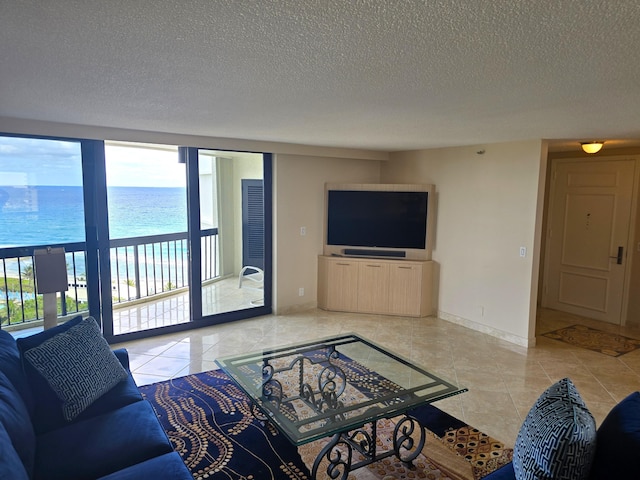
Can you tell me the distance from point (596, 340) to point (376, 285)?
104 inches

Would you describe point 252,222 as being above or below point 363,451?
above

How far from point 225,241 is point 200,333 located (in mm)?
1194

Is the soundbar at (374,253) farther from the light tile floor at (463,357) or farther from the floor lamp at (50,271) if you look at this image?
the floor lamp at (50,271)

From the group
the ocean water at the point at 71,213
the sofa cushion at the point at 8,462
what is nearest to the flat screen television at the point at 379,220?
the ocean water at the point at 71,213

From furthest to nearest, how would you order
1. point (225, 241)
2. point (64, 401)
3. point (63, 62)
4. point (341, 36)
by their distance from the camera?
point (225, 241) → point (64, 401) → point (63, 62) → point (341, 36)

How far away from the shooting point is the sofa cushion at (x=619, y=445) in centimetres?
147

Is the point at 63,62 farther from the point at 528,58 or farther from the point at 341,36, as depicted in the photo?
the point at 528,58

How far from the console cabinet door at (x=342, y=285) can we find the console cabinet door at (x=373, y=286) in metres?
0.08

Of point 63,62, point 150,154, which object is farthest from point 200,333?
point 63,62

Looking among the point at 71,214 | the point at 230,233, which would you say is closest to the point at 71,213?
the point at 71,214

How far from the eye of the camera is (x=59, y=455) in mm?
1969

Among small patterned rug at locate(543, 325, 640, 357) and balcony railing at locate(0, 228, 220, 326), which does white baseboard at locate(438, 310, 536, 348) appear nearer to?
small patterned rug at locate(543, 325, 640, 357)

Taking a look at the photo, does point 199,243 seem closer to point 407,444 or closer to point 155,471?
point 407,444

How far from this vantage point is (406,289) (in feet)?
18.8
